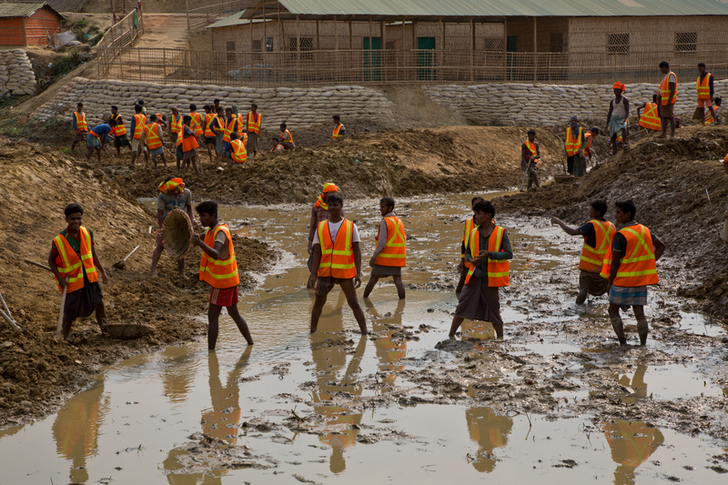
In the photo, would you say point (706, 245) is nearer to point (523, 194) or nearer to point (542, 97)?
point (523, 194)

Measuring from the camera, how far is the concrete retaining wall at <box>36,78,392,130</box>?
82.0 ft

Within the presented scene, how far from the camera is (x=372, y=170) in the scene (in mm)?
18312

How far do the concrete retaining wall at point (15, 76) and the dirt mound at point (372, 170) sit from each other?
1416cm

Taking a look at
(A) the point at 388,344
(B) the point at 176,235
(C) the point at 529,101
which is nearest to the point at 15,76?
(C) the point at 529,101

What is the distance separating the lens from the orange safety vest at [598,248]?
25.7ft

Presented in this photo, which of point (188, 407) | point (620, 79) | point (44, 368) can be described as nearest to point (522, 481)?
point (188, 407)

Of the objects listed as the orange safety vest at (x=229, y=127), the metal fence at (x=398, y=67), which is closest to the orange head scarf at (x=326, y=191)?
the orange safety vest at (x=229, y=127)

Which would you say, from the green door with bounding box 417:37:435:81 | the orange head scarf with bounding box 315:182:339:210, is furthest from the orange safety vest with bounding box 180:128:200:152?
the green door with bounding box 417:37:435:81

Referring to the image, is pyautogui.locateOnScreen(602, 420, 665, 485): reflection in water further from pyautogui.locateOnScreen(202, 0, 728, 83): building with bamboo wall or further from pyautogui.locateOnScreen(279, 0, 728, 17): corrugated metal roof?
pyautogui.locateOnScreen(202, 0, 728, 83): building with bamboo wall

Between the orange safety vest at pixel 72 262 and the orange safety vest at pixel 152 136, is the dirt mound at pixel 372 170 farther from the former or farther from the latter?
the orange safety vest at pixel 72 262

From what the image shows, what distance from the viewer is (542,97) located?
1070 inches

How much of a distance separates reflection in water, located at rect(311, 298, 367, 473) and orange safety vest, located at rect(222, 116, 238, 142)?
480 inches

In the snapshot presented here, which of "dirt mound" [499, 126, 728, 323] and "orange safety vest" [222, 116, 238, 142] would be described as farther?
"orange safety vest" [222, 116, 238, 142]

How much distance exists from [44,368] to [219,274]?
1743mm
